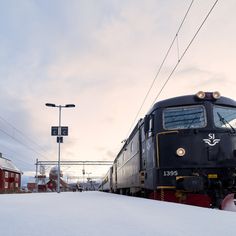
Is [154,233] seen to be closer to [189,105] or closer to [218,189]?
[218,189]

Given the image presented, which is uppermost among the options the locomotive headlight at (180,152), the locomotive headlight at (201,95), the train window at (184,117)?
the locomotive headlight at (201,95)

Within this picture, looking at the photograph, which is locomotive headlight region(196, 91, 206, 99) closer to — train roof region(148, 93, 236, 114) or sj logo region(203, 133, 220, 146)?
train roof region(148, 93, 236, 114)

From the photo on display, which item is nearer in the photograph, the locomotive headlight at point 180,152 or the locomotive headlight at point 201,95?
the locomotive headlight at point 180,152

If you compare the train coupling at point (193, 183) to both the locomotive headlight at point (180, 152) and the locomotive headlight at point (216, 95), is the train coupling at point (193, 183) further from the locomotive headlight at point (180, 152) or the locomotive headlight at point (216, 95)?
the locomotive headlight at point (216, 95)

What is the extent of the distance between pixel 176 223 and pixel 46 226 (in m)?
1.43

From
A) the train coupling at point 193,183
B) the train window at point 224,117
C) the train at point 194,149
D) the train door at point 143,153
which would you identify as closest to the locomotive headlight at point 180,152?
the train at point 194,149

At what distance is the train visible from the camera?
31.2 ft

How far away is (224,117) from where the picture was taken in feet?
33.9

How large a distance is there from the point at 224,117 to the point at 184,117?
1185 mm

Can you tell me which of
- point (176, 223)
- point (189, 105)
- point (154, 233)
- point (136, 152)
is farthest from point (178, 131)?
point (154, 233)

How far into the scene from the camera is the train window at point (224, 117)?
1017cm

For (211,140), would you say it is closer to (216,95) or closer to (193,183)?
(216,95)

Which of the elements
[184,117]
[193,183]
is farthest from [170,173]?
[184,117]

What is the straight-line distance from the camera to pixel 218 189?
374 inches
